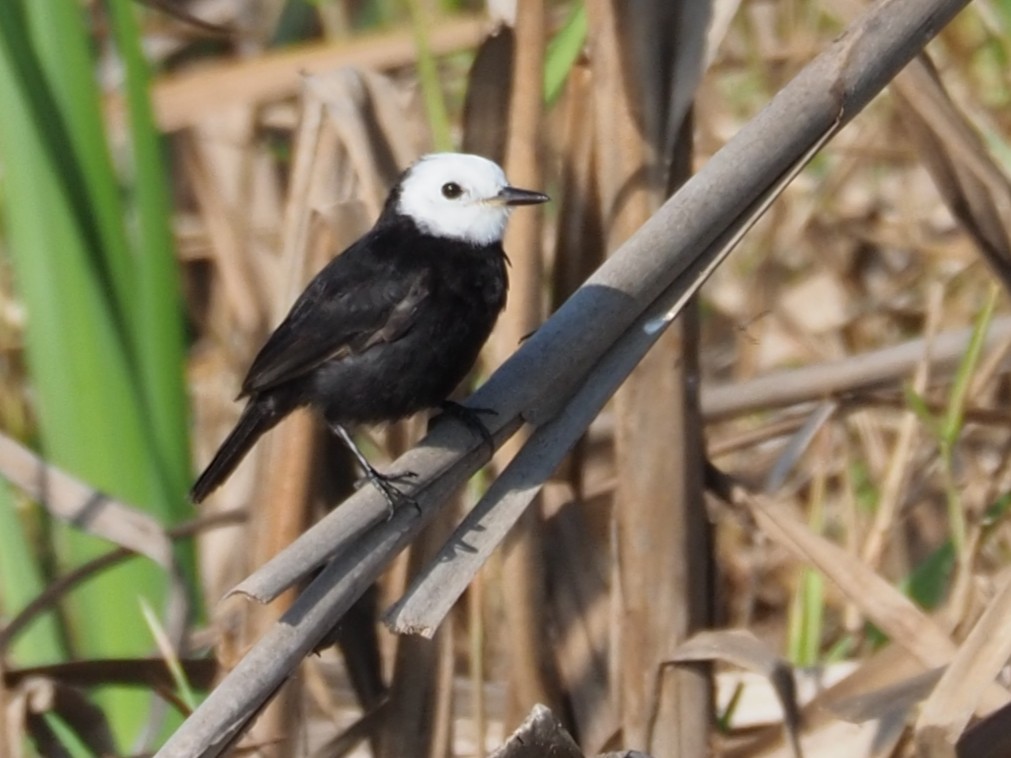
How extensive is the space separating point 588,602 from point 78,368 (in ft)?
3.19

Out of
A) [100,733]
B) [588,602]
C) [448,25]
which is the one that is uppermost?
[448,25]

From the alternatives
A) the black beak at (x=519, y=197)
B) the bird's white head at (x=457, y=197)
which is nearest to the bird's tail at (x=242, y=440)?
the bird's white head at (x=457, y=197)

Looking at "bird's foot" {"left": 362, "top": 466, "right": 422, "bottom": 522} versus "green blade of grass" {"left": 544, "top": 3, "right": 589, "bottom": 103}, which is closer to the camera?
"bird's foot" {"left": 362, "top": 466, "right": 422, "bottom": 522}

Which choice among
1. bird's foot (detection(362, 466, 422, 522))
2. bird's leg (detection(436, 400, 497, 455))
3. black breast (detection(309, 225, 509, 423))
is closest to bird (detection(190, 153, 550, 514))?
black breast (detection(309, 225, 509, 423))

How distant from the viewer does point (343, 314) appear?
2.58 m

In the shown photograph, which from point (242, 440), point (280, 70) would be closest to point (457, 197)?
point (242, 440)

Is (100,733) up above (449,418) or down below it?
below

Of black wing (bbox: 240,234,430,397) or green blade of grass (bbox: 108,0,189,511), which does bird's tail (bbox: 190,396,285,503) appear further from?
green blade of grass (bbox: 108,0,189,511)

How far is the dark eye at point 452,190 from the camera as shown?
2604 mm

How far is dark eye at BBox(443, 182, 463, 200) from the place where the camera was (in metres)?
2.60

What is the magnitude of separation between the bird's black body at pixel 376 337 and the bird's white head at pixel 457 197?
0.12 feet

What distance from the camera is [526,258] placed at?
2447 mm

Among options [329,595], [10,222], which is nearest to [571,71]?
[10,222]

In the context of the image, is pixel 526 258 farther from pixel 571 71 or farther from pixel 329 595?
pixel 329 595
